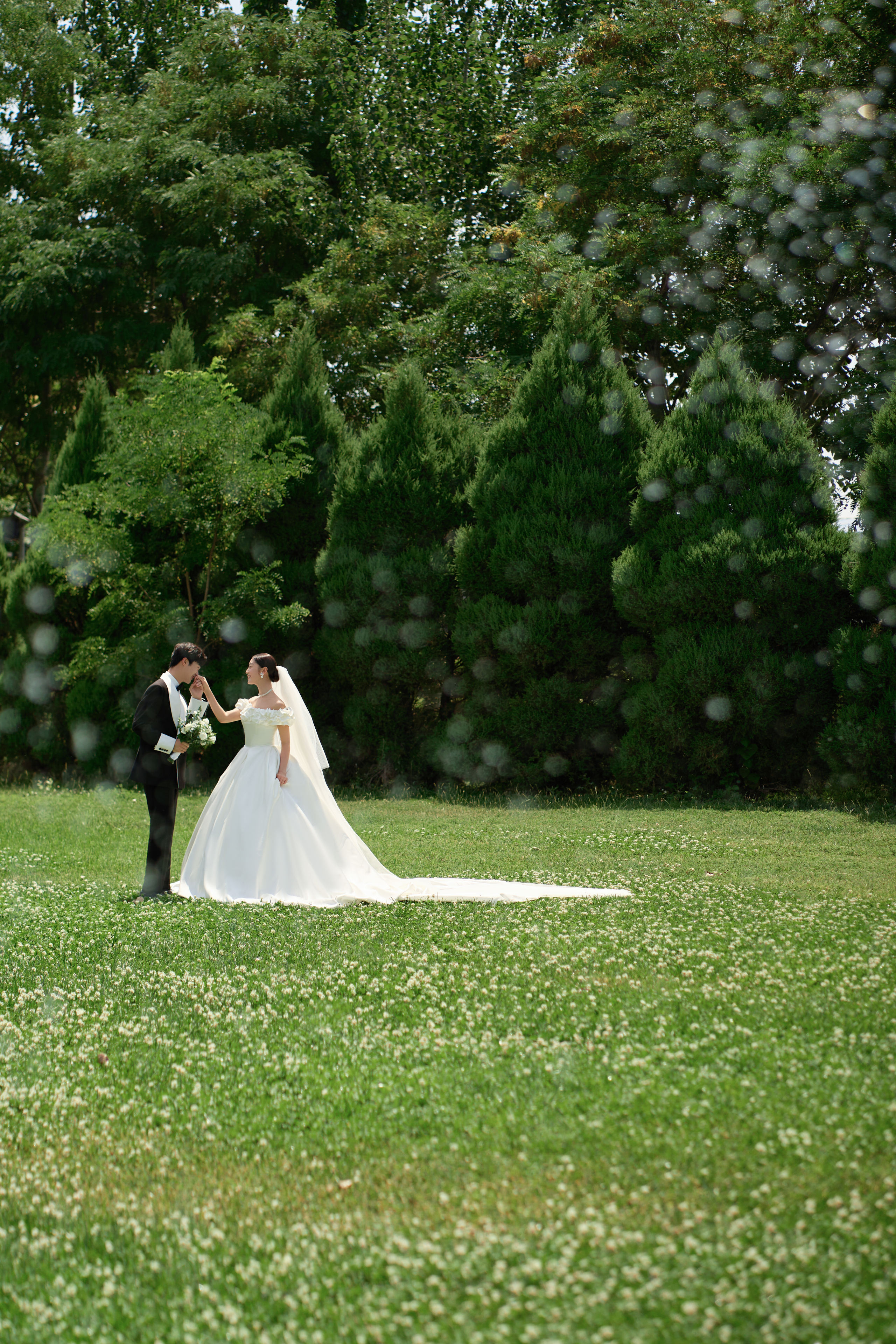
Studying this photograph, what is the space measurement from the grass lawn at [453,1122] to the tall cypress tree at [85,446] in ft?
43.7

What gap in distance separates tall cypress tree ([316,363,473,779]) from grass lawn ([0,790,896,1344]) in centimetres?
934

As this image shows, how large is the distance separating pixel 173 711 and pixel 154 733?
261mm

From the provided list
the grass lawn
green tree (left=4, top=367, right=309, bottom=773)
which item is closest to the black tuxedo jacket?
the grass lawn

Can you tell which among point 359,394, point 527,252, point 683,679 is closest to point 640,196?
point 527,252

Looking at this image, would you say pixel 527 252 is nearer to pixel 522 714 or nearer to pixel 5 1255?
pixel 522 714

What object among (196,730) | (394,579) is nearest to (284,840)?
(196,730)

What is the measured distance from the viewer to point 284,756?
388 inches

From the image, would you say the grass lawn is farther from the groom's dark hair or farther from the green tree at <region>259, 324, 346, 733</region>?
the green tree at <region>259, 324, 346, 733</region>

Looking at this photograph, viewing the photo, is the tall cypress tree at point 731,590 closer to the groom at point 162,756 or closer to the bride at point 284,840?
the bride at point 284,840

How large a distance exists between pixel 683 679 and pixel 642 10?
44.6ft

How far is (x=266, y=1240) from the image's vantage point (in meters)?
3.72

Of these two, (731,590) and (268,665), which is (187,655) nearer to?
(268,665)

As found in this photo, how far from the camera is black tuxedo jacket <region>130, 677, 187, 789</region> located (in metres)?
9.41

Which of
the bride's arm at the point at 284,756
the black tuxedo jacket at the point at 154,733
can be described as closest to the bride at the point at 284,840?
the bride's arm at the point at 284,756
